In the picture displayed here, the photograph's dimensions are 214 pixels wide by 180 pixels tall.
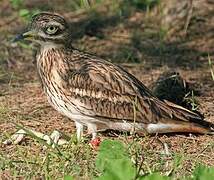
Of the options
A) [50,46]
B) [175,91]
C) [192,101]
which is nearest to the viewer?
[50,46]

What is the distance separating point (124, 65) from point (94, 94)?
2.71 metres

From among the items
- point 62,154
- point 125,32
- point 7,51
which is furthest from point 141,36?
point 62,154

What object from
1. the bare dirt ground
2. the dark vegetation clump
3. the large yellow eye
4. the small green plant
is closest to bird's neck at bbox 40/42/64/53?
the large yellow eye

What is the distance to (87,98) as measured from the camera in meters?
6.95

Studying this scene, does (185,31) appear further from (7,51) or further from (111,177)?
(111,177)

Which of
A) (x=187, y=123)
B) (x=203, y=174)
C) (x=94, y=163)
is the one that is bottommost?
(x=187, y=123)

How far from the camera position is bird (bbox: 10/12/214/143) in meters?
6.95

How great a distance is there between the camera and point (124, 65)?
9703mm

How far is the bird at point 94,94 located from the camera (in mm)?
6953

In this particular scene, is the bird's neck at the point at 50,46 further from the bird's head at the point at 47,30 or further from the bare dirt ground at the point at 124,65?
the bare dirt ground at the point at 124,65

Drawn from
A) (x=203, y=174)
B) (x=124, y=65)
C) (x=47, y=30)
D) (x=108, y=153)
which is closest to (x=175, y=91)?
(x=47, y=30)

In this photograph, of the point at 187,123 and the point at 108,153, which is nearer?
the point at 108,153

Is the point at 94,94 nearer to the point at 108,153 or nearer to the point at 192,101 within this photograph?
the point at 192,101

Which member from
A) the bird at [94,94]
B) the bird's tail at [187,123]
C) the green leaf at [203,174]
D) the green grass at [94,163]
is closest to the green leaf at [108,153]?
the green grass at [94,163]
